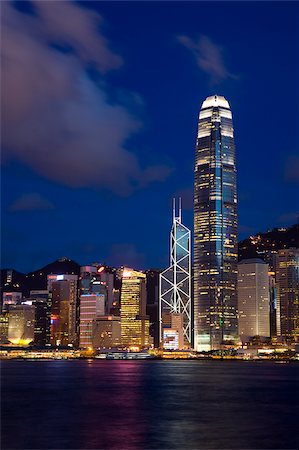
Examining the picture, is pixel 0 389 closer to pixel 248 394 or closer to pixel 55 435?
pixel 248 394

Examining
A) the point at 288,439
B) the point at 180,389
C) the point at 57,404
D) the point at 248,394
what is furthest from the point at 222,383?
the point at 288,439

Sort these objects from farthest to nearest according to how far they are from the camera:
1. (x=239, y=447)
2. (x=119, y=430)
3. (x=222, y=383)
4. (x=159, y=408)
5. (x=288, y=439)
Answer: (x=222, y=383)
(x=159, y=408)
(x=119, y=430)
(x=288, y=439)
(x=239, y=447)

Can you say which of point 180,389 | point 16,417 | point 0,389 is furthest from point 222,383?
point 16,417

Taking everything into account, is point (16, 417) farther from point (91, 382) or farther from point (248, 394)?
point (91, 382)

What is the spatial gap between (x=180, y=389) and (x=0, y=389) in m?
24.3

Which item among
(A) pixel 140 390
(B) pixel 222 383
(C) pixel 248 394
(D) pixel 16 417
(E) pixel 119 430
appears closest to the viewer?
(E) pixel 119 430

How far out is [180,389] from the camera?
330ft

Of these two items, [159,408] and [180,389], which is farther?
[180,389]

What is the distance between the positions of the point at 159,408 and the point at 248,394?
20.5 meters

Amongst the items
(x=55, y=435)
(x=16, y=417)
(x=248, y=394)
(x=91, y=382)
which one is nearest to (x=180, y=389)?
(x=248, y=394)

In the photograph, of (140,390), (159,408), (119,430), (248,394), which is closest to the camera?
(119,430)

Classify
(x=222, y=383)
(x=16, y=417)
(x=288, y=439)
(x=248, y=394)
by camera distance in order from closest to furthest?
(x=288, y=439)
(x=16, y=417)
(x=248, y=394)
(x=222, y=383)

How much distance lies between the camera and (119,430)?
57281 mm

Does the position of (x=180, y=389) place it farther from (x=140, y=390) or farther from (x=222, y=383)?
(x=222, y=383)
